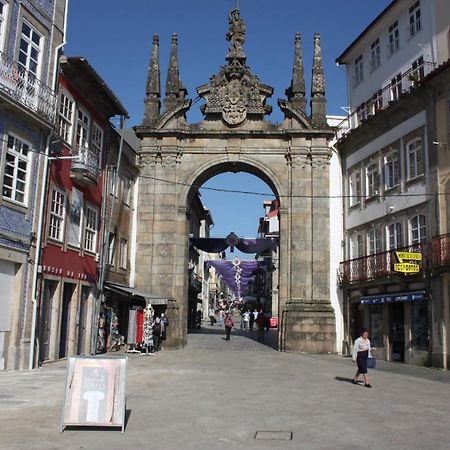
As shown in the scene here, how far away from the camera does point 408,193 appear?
2128 centimetres

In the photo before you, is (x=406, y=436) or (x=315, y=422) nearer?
(x=406, y=436)

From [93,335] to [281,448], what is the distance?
1416 cm

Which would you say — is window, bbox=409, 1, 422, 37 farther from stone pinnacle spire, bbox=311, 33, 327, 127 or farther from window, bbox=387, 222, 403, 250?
window, bbox=387, 222, 403, 250

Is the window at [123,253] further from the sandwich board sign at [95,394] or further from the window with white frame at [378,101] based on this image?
the sandwich board sign at [95,394]

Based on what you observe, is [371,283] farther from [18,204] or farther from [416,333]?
[18,204]

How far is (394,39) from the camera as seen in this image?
2444 cm

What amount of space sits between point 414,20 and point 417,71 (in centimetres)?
252

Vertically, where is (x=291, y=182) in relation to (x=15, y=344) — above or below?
above

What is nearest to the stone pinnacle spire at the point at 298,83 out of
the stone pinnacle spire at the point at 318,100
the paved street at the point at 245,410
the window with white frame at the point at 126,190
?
the stone pinnacle spire at the point at 318,100

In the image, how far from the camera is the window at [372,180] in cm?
2408

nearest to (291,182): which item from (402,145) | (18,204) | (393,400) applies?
(402,145)

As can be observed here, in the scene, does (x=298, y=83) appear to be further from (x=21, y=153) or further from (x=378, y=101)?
(x=21, y=153)

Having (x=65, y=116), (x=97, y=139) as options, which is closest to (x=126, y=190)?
(x=97, y=139)

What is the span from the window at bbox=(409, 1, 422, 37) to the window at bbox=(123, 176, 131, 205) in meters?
13.8
